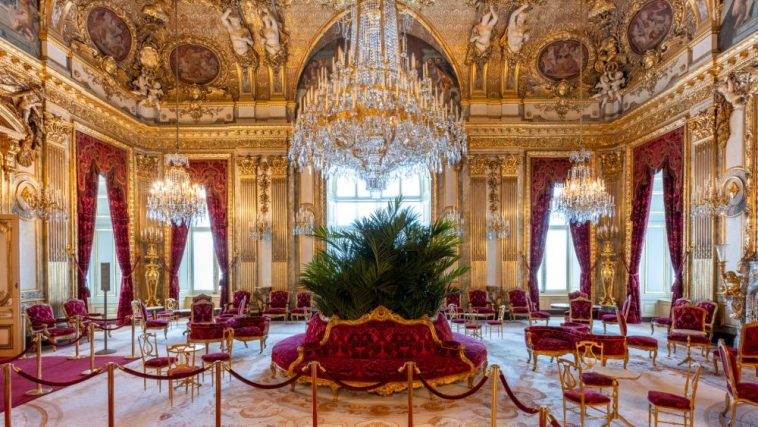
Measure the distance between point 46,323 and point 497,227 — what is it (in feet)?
30.4

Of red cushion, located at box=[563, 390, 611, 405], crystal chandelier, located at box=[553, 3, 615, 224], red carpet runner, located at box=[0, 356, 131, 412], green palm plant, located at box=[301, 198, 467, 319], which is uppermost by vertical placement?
crystal chandelier, located at box=[553, 3, 615, 224]

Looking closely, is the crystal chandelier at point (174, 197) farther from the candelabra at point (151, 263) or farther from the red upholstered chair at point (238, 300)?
the candelabra at point (151, 263)

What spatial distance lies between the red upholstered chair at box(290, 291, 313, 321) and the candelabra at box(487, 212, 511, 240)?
4.65 metres

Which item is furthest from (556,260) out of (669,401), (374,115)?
(669,401)

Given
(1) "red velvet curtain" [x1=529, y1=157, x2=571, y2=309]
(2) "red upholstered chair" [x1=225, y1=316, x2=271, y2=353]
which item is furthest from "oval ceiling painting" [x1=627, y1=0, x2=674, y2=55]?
(2) "red upholstered chair" [x1=225, y1=316, x2=271, y2=353]

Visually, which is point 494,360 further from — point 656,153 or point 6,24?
point 6,24

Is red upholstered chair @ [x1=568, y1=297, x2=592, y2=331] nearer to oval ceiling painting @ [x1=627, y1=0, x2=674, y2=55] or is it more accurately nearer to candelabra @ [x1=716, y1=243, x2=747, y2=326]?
candelabra @ [x1=716, y1=243, x2=747, y2=326]

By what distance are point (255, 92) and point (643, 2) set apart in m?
9.04

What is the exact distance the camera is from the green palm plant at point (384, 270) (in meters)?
6.02

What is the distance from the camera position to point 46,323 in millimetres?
7426

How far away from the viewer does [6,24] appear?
7.10 m

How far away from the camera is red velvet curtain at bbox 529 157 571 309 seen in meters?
11.3

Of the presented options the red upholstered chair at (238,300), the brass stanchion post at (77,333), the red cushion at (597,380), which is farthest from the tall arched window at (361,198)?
the red cushion at (597,380)

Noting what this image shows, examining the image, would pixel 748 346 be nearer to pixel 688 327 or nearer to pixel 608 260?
pixel 688 327
